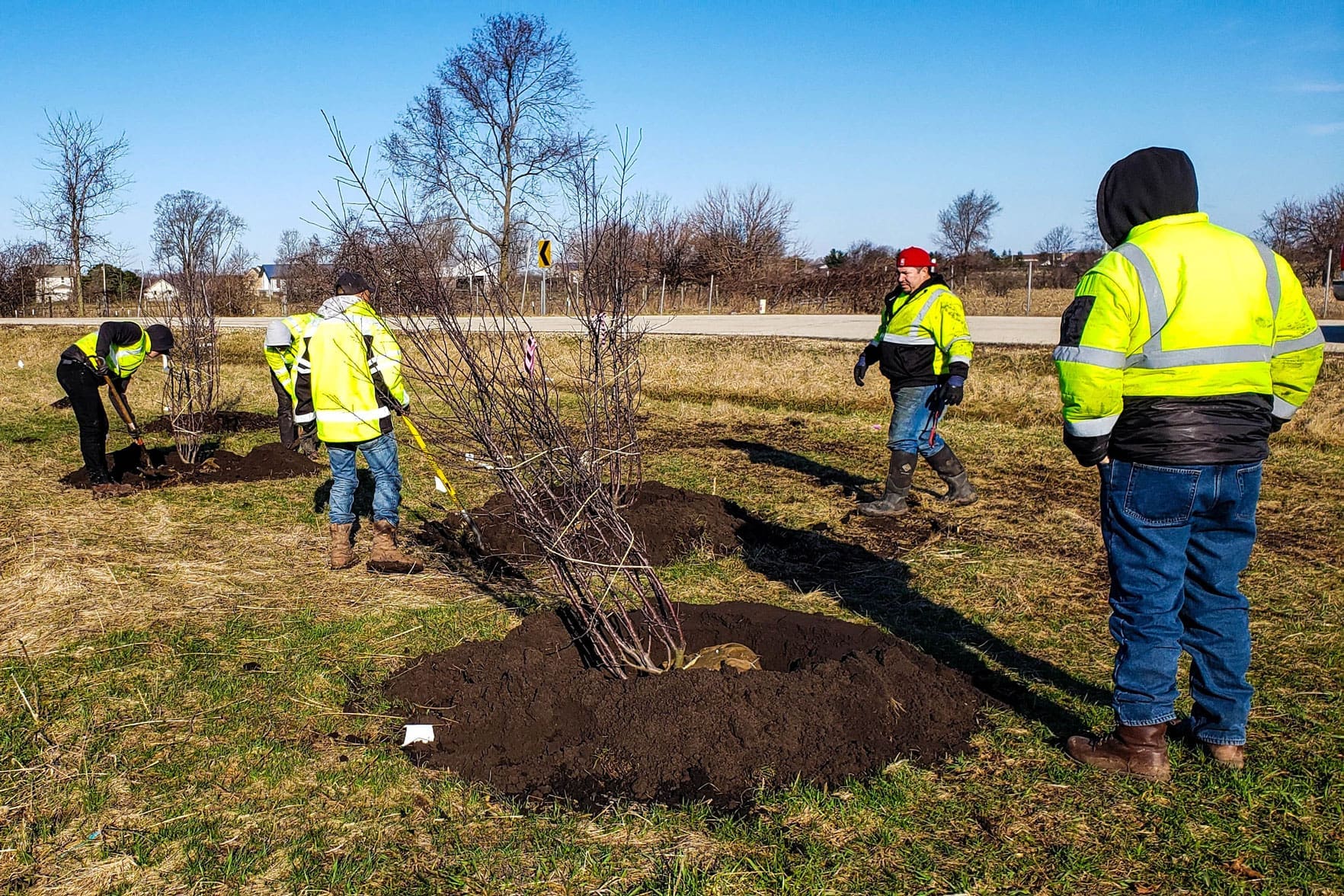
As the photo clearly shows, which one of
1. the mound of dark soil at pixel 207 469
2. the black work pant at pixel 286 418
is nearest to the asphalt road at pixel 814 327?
the mound of dark soil at pixel 207 469

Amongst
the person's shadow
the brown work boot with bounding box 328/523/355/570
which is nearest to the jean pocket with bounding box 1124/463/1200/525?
the person's shadow

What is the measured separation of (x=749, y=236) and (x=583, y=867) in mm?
43356

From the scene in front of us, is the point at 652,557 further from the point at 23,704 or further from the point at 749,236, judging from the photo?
the point at 749,236

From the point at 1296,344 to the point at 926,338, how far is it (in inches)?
148

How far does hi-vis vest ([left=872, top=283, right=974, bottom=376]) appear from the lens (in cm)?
686

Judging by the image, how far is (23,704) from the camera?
4.08 metres

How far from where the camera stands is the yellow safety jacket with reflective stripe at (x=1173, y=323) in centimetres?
302

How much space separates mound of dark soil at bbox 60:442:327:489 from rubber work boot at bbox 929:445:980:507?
600 cm

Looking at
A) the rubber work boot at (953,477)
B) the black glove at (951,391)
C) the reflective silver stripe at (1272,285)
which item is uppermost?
the reflective silver stripe at (1272,285)

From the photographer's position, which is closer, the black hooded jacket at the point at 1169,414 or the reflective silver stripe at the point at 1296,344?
the black hooded jacket at the point at 1169,414

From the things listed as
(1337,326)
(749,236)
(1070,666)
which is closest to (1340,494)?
(1070,666)

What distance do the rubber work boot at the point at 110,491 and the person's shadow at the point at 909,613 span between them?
539cm

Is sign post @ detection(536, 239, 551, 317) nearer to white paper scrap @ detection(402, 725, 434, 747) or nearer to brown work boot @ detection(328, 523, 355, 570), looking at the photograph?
brown work boot @ detection(328, 523, 355, 570)

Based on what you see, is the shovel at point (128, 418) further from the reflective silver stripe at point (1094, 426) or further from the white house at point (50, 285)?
the white house at point (50, 285)
